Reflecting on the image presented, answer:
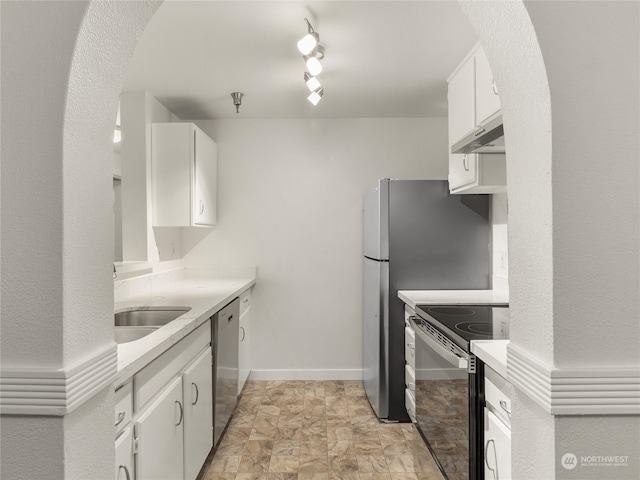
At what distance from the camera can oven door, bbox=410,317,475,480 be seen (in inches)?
62.7

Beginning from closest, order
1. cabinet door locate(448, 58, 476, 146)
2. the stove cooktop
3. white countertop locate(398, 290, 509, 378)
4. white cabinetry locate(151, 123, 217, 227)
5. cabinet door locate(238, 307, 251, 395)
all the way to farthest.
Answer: white countertop locate(398, 290, 509, 378) → the stove cooktop → cabinet door locate(448, 58, 476, 146) → white cabinetry locate(151, 123, 217, 227) → cabinet door locate(238, 307, 251, 395)

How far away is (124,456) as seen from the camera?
134 centimetres

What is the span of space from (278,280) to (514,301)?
2.99 m

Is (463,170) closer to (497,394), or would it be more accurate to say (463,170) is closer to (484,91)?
(484,91)

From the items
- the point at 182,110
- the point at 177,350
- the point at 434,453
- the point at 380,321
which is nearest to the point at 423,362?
the point at 434,453

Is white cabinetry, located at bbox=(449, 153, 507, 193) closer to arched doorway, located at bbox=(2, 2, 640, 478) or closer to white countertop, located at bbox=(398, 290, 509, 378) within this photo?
white countertop, located at bbox=(398, 290, 509, 378)

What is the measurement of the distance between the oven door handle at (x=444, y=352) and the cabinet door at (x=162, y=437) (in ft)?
3.71

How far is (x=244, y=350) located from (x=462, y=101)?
2.48 m

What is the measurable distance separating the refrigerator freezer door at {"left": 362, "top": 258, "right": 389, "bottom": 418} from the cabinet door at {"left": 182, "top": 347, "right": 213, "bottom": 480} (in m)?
1.19

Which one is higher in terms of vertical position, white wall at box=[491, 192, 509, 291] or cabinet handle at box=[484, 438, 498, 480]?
white wall at box=[491, 192, 509, 291]

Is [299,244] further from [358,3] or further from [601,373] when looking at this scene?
[601,373]

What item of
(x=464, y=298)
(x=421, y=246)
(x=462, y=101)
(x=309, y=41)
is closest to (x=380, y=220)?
(x=421, y=246)

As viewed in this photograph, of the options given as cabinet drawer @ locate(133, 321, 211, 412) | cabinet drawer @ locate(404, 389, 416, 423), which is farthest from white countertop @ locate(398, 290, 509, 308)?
cabinet drawer @ locate(133, 321, 211, 412)

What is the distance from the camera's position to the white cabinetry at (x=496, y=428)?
132 centimetres
